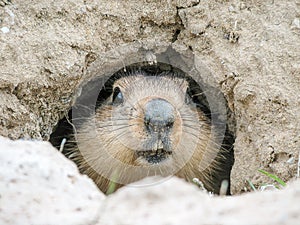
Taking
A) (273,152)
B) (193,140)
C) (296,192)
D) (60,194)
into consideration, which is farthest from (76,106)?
Answer: (296,192)

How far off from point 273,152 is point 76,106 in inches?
88.5

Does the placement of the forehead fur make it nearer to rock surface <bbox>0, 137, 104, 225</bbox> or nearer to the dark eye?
the dark eye

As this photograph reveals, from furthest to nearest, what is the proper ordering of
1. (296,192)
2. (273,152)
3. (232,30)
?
(232,30) < (273,152) < (296,192)

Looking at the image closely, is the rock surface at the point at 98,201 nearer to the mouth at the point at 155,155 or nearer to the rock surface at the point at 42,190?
the rock surface at the point at 42,190

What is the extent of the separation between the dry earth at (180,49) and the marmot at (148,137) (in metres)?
0.46

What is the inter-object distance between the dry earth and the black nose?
0.74 metres

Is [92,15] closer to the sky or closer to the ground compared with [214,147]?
closer to the sky

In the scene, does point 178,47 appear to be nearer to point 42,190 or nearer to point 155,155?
point 155,155

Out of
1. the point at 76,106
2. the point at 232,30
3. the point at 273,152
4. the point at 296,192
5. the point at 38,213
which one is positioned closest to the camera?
the point at 296,192

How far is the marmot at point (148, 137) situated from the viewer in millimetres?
4625

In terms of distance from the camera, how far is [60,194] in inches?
102

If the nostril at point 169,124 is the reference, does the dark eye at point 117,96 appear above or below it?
below

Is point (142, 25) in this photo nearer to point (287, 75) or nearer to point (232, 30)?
point (232, 30)

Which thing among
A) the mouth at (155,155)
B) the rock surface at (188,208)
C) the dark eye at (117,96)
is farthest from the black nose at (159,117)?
the rock surface at (188,208)
